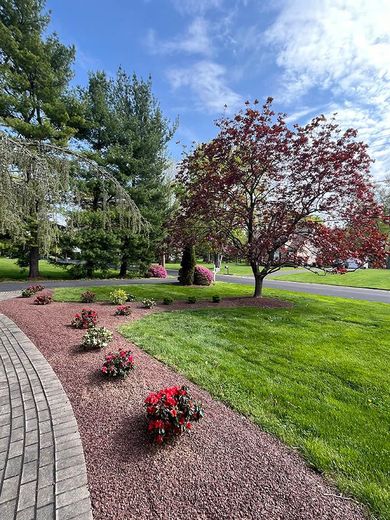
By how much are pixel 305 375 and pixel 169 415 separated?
239cm

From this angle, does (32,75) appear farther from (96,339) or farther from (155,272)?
(96,339)

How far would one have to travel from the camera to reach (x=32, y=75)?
13000 millimetres

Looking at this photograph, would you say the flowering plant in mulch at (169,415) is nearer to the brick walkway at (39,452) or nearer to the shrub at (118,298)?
the brick walkway at (39,452)

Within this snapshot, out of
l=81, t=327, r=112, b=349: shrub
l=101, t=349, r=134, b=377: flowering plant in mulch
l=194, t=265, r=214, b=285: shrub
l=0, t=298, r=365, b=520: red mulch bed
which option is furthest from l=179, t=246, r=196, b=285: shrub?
l=0, t=298, r=365, b=520: red mulch bed

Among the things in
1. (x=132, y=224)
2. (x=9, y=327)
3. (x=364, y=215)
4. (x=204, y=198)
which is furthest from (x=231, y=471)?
(x=364, y=215)

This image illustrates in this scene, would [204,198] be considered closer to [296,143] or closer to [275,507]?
[296,143]

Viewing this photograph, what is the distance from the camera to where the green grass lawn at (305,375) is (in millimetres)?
2291

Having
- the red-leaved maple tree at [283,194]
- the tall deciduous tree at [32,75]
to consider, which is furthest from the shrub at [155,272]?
the red-leaved maple tree at [283,194]

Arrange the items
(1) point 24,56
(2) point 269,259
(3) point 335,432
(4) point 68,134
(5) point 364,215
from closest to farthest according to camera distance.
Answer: (3) point 335,432 → (5) point 364,215 → (2) point 269,259 → (1) point 24,56 → (4) point 68,134

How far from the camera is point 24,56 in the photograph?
12.1m

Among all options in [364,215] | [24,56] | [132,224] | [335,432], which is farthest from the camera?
[24,56]

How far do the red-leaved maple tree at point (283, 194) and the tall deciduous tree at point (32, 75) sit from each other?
8.07m

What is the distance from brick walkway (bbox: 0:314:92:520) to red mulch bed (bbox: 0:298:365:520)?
0.11 metres

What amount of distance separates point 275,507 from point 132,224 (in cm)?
392
